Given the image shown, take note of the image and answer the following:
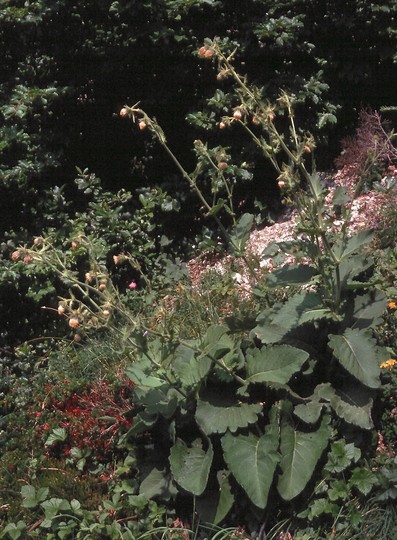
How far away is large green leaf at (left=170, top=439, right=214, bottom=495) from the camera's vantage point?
4148 mm

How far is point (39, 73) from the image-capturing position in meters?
6.72

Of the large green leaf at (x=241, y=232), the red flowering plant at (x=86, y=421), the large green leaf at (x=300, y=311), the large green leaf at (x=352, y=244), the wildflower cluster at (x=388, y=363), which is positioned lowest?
the red flowering plant at (x=86, y=421)

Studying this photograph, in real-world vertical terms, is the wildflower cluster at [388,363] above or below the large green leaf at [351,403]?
above

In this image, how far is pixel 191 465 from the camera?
4277 mm

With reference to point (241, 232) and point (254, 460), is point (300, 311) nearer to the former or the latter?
point (241, 232)

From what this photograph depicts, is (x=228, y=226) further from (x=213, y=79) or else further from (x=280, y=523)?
(x=280, y=523)

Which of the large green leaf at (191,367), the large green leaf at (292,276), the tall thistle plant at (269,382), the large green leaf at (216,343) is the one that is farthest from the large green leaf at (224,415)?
the large green leaf at (292,276)

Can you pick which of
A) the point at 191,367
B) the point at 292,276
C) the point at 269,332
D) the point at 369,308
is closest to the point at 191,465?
the point at 191,367

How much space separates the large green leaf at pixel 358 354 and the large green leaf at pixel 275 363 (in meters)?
0.18

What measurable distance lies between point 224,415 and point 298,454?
1.36 ft

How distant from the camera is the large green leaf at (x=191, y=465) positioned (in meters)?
4.15

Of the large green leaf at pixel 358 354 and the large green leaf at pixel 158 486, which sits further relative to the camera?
the large green leaf at pixel 158 486

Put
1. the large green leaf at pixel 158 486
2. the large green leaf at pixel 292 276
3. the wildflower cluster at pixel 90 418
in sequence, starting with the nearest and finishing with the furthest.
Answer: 1. the large green leaf at pixel 158 486
2. the large green leaf at pixel 292 276
3. the wildflower cluster at pixel 90 418

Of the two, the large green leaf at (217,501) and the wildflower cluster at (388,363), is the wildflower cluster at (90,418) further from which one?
the wildflower cluster at (388,363)
